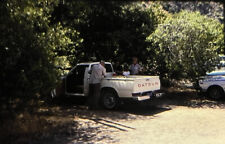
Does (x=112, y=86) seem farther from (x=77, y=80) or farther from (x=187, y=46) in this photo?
(x=187, y=46)

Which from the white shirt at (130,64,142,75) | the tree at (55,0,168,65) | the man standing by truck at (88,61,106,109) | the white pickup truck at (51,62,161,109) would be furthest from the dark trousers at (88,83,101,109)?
the tree at (55,0,168,65)

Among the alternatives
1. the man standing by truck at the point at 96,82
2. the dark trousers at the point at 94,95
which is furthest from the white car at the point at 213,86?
the dark trousers at the point at 94,95

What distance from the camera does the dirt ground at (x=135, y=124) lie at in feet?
23.7

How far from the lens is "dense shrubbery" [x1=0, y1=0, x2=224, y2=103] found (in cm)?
694

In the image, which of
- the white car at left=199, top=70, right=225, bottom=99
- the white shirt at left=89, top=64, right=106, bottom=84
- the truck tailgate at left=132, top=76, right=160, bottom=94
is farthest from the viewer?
the white car at left=199, top=70, right=225, bottom=99

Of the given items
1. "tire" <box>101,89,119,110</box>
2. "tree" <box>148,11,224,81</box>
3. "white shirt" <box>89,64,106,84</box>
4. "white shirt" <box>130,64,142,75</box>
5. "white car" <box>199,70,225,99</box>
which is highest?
"tree" <box>148,11,224,81</box>

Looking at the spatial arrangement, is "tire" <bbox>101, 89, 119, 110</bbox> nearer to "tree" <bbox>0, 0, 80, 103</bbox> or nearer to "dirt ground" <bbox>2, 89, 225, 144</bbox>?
"dirt ground" <bbox>2, 89, 225, 144</bbox>

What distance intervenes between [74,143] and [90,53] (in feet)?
27.0

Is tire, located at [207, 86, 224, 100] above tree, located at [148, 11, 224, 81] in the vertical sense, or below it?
below

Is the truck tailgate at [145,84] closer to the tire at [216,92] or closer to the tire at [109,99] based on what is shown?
the tire at [109,99]

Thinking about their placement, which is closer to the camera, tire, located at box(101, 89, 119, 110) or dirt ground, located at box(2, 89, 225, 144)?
dirt ground, located at box(2, 89, 225, 144)

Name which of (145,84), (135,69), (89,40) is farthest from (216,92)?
(89,40)

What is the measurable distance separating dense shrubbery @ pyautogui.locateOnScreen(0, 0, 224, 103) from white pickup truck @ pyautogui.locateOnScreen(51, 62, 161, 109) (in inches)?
30.3

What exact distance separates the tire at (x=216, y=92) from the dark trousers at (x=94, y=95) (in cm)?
480
